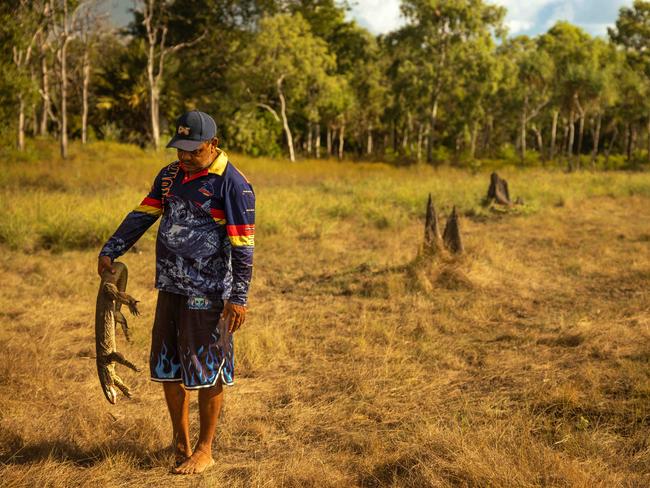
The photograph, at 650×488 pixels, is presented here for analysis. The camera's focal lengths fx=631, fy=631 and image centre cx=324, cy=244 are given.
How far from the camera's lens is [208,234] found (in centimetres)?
316

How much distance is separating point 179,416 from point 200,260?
872 millimetres

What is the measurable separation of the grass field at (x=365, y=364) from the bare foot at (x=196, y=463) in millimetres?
60

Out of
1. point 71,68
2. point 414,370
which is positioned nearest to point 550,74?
point 71,68

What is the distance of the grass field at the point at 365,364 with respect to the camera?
3332 mm

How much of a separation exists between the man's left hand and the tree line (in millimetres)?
24303

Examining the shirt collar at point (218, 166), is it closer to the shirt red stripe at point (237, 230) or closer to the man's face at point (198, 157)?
the man's face at point (198, 157)

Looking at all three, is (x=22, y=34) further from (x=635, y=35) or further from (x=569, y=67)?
(x=635, y=35)

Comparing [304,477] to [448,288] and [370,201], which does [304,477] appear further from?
[370,201]


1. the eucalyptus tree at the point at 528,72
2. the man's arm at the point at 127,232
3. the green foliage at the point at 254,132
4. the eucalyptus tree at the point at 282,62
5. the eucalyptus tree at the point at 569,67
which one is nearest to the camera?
the man's arm at the point at 127,232

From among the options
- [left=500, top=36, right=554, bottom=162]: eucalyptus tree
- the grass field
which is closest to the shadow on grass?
the grass field

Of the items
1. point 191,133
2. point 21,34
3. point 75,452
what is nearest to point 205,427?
point 75,452

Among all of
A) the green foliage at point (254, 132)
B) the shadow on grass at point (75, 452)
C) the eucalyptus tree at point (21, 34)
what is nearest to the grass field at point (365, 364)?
the shadow on grass at point (75, 452)

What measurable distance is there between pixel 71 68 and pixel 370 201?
2801 centimetres

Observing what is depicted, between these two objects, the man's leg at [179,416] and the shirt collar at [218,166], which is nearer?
the shirt collar at [218,166]
